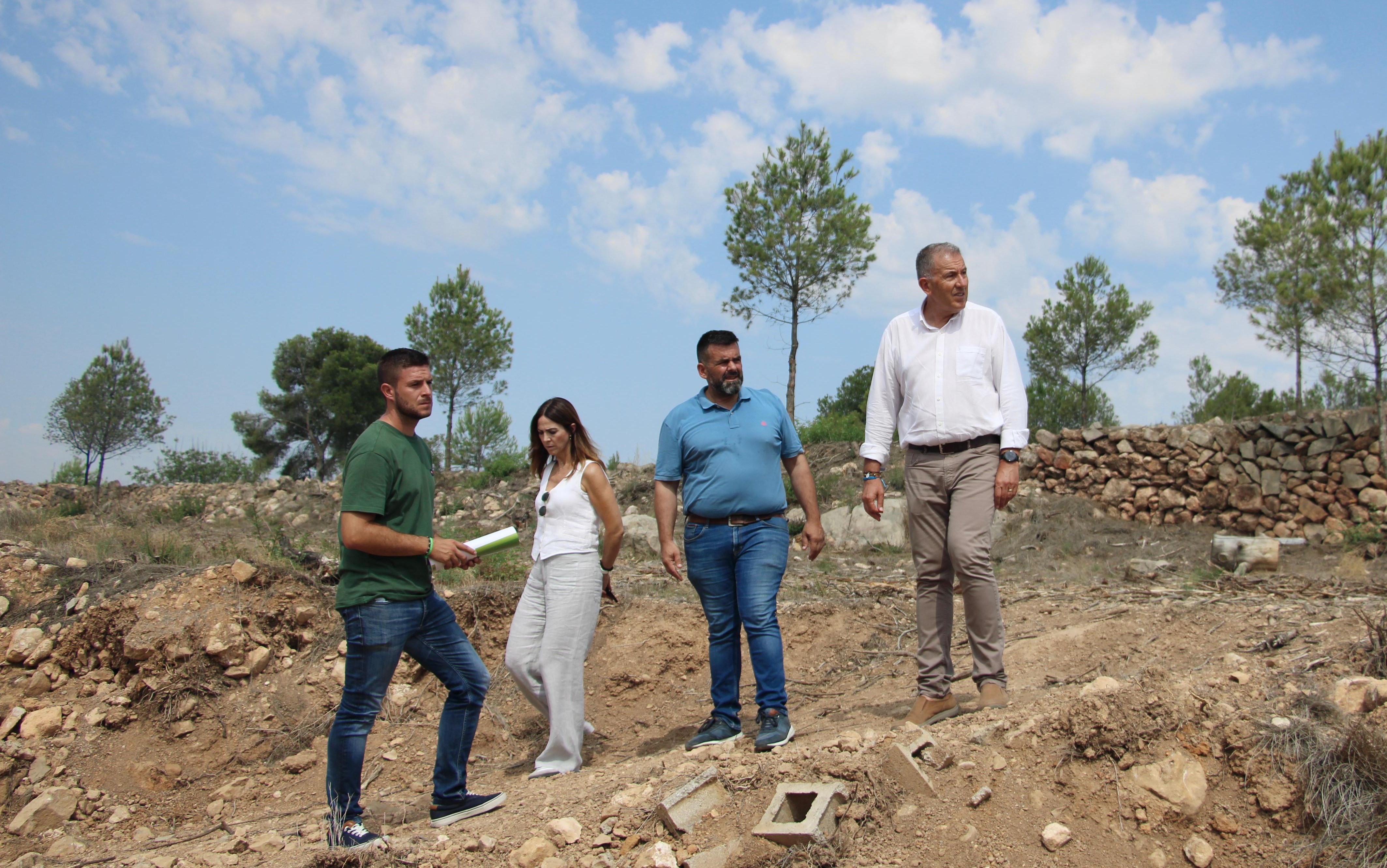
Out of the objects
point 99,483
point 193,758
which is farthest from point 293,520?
point 193,758

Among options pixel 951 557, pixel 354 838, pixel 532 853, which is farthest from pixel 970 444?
pixel 354 838

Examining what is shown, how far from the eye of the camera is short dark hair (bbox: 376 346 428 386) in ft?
10.1

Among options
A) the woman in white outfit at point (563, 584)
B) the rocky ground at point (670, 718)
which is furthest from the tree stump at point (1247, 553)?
the woman in white outfit at point (563, 584)

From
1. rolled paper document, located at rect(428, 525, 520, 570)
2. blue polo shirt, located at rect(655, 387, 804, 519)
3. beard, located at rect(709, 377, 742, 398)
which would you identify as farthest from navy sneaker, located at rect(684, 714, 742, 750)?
beard, located at rect(709, 377, 742, 398)

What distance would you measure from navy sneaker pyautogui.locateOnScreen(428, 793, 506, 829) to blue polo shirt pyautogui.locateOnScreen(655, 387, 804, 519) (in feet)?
4.27

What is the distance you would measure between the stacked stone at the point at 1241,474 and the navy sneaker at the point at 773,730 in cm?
1019

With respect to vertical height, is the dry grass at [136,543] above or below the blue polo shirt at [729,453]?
below

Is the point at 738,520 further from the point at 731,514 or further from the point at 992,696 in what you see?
the point at 992,696

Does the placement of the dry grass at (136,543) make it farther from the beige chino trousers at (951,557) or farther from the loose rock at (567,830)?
the beige chino trousers at (951,557)

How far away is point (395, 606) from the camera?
293 cm

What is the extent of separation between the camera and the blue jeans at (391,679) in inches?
111

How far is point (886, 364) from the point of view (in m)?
3.50

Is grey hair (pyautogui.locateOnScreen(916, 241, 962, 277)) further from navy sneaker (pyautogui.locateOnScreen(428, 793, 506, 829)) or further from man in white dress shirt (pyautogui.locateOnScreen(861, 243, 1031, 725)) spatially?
navy sneaker (pyautogui.locateOnScreen(428, 793, 506, 829))

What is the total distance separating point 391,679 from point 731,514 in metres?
1.40
